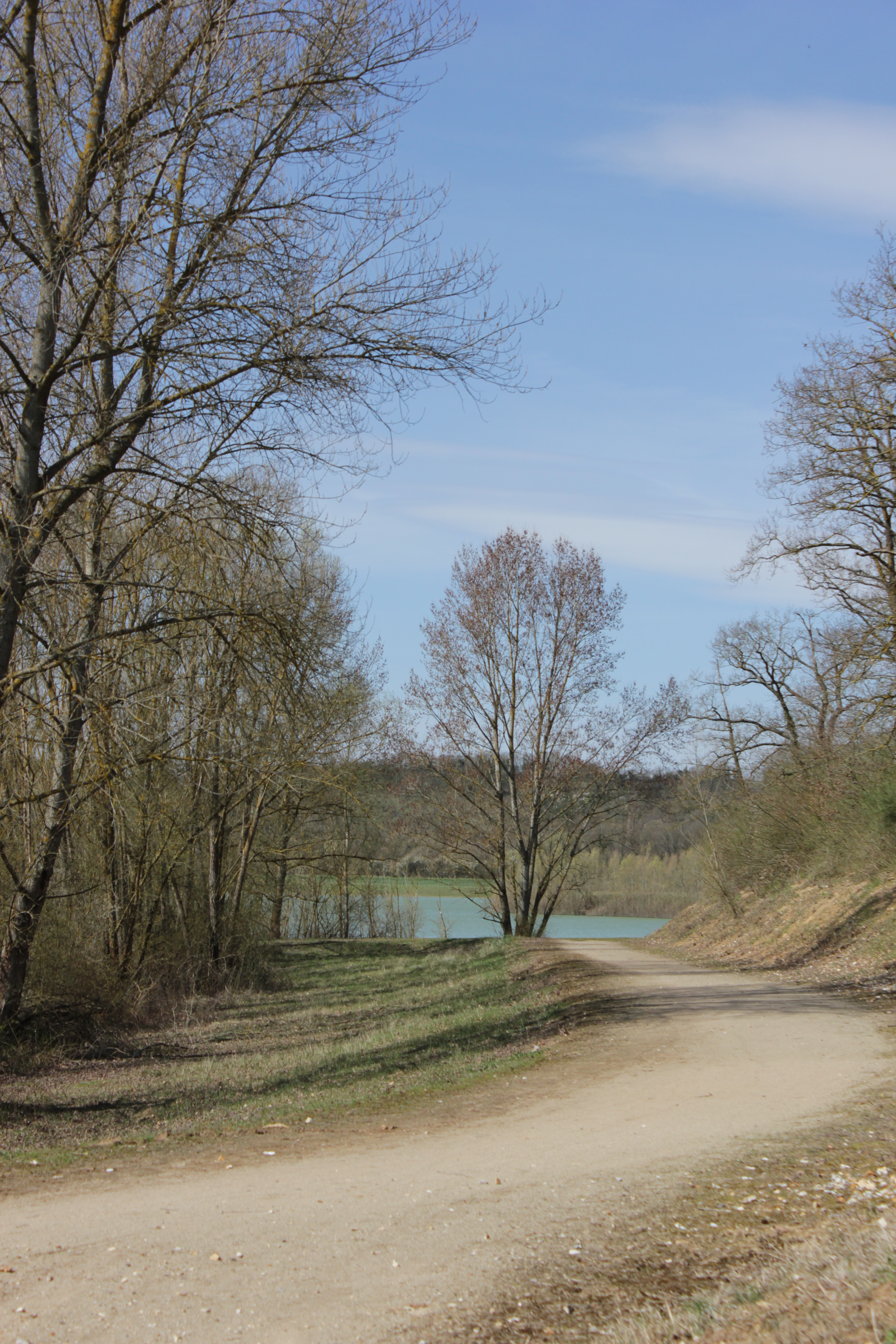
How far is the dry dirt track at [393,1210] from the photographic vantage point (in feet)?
13.3

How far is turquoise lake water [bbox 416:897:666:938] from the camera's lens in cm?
4019

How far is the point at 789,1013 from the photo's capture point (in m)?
11.5

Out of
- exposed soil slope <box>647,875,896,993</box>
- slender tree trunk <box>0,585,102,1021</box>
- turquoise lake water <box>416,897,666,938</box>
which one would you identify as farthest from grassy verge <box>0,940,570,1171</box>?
turquoise lake water <box>416,897,666,938</box>

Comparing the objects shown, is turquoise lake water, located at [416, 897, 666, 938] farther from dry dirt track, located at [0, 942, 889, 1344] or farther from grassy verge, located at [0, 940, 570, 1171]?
dry dirt track, located at [0, 942, 889, 1344]

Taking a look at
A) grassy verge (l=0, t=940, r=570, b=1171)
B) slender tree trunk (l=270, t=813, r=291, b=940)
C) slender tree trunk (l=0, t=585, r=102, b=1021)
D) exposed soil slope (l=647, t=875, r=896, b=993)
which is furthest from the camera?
slender tree trunk (l=270, t=813, r=291, b=940)

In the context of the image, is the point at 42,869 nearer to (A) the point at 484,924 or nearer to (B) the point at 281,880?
(B) the point at 281,880

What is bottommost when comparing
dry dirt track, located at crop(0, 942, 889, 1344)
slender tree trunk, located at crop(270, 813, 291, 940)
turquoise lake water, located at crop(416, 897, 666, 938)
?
turquoise lake water, located at crop(416, 897, 666, 938)

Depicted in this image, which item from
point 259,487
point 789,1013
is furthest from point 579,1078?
point 259,487

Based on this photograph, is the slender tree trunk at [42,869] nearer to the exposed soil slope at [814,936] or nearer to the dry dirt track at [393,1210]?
the dry dirt track at [393,1210]

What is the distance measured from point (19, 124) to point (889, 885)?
17.9 meters

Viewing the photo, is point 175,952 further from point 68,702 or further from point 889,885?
point 889,885

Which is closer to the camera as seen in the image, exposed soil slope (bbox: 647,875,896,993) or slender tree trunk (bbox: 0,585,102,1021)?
slender tree trunk (bbox: 0,585,102,1021)

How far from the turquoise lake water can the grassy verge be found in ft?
64.0

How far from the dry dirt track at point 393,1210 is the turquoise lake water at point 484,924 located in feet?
90.7
